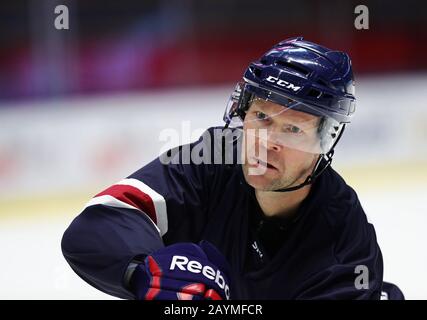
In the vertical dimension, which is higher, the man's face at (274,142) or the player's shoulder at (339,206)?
the man's face at (274,142)

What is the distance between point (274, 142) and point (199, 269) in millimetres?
564

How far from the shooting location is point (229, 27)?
9039mm

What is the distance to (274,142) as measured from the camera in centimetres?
218

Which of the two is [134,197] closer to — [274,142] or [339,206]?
[274,142]

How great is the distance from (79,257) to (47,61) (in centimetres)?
528

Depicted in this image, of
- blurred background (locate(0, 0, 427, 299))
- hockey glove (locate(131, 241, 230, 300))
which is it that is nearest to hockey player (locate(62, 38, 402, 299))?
hockey glove (locate(131, 241, 230, 300))

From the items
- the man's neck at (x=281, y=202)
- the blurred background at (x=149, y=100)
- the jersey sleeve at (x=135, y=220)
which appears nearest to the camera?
the jersey sleeve at (x=135, y=220)

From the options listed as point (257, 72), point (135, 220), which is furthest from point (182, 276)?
point (257, 72)

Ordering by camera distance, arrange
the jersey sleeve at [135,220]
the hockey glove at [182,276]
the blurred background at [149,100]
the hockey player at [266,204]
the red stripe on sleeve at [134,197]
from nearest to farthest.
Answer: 1. the hockey glove at [182,276]
2. the jersey sleeve at [135,220]
3. the hockey player at [266,204]
4. the red stripe on sleeve at [134,197]
5. the blurred background at [149,100]

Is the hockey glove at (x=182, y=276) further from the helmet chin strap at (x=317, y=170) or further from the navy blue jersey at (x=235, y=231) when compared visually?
the helmet chin strap at (x=317, y=170)

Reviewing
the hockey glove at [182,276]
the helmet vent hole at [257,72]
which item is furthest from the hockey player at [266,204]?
the hockey glove at [182,276]

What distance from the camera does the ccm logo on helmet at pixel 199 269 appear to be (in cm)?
174

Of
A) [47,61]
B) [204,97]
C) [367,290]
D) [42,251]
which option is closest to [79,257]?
[367,290]

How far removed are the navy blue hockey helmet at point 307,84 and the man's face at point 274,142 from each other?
3 centimetres
